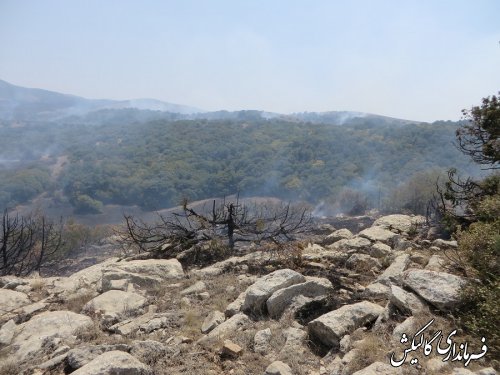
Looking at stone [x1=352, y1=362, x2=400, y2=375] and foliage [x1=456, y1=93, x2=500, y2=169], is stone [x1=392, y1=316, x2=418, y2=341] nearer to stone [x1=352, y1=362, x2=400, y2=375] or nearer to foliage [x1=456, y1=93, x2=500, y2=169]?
stone [x1=352, y1=362, x2=400, y2=375]

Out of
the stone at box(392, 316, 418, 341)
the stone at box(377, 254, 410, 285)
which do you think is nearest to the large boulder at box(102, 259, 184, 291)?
the stone at box(377, 254, 410, 285)

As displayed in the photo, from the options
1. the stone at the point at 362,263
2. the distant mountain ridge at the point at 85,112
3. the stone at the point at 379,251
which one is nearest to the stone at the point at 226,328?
the stone at the point at 362,263

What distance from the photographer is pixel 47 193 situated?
51219mm

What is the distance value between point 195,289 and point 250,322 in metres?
1.27

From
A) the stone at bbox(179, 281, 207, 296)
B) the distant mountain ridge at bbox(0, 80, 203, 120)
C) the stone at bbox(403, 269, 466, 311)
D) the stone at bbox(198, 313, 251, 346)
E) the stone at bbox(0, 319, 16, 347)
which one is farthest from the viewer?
the distant mountain ridge at bbox(0, 80, 203, 120)

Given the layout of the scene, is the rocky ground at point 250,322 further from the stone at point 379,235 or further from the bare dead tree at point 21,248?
the bare dead tree at point 21,248

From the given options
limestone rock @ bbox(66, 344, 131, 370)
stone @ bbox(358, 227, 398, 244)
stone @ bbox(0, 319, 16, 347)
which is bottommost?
stone @ bbox(0, 319, 16, 347)

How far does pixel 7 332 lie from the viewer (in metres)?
3.73

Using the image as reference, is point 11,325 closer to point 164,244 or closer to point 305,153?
point 164,244

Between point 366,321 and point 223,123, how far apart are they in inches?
3090

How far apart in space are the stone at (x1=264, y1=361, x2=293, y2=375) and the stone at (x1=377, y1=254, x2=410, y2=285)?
1667mm

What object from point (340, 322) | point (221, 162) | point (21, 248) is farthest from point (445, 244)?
point (221, 162)

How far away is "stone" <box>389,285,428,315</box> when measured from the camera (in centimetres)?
335

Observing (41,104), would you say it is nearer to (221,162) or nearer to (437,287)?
(221,162)
